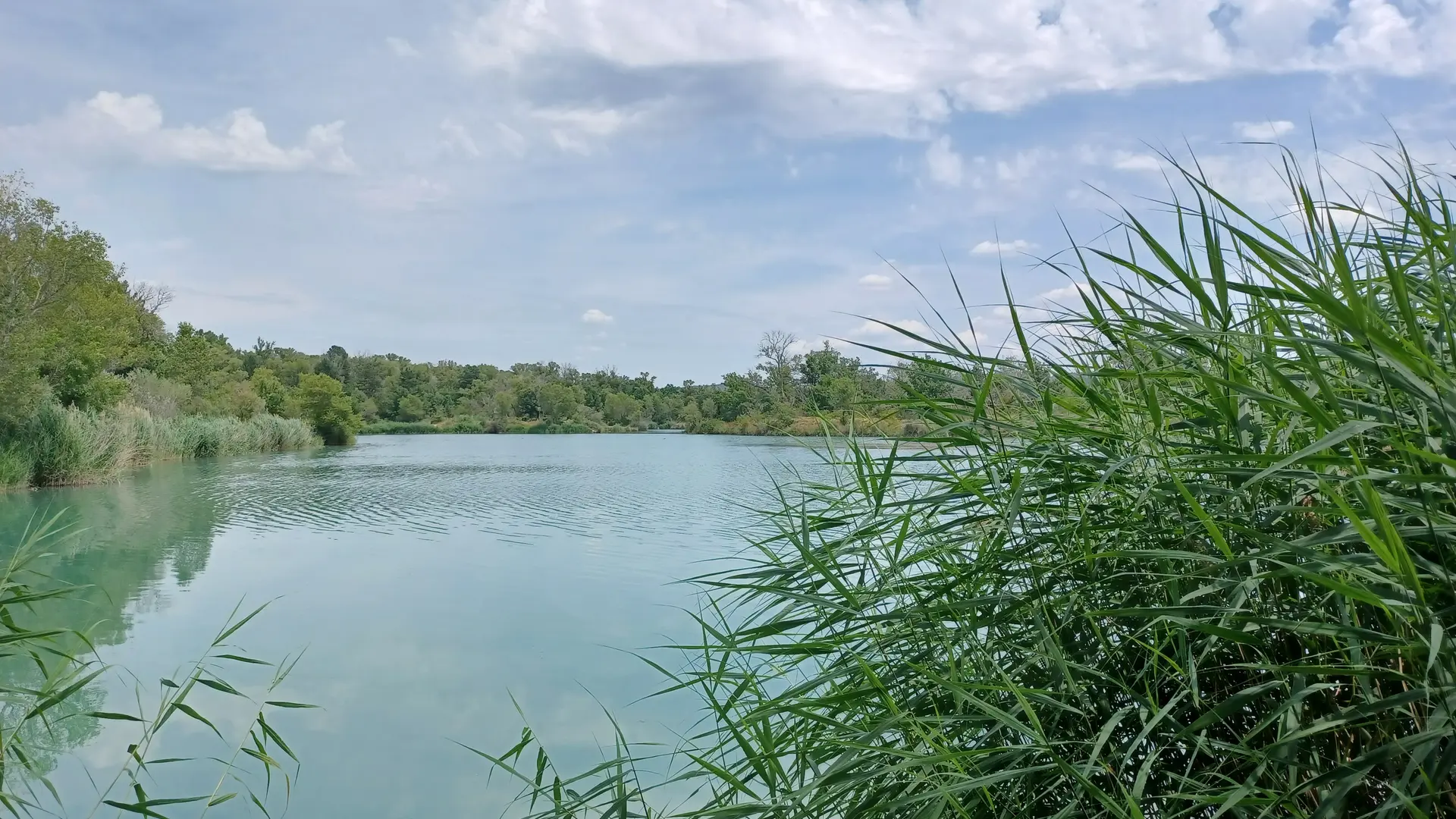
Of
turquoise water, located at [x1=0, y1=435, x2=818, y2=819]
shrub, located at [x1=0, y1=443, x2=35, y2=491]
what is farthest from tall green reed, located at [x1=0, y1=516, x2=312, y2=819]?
shrub, located at [x1=0, y1=443, x2=35, y2=491]

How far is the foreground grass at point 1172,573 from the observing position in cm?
124

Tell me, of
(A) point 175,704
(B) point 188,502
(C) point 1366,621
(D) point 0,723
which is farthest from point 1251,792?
(B) point 188,502

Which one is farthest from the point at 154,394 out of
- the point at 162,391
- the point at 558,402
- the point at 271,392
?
the point at 558,402

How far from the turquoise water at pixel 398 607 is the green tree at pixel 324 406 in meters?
16.8

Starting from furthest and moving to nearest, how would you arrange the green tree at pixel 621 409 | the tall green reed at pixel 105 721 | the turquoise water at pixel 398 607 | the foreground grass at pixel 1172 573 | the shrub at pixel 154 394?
1. the green tree at pixel 621 409
2. the shrub at pixel 154 394
3. the turquoise water at pixel 398 607
4. the tall green reed at pixel 105 721
5. the foreground grass at pixel 1172 573

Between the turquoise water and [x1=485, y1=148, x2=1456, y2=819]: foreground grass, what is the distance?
0.50 m

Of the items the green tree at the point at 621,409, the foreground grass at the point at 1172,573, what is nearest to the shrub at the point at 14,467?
the foreground grass at the point at 1172,573

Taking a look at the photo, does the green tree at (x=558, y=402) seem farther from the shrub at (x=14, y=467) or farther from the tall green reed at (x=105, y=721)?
the tall green reed at (x=105, y=721)

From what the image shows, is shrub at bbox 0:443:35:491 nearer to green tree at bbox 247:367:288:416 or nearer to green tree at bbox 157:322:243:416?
green tree at bbox 157:322:243:416

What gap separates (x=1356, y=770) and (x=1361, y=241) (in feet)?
3.49

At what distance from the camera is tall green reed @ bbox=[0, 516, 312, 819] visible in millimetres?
2678

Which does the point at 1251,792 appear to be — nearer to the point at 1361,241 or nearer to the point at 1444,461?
the point at 1444,461

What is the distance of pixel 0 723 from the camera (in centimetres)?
268

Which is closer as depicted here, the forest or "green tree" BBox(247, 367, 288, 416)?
the forest
